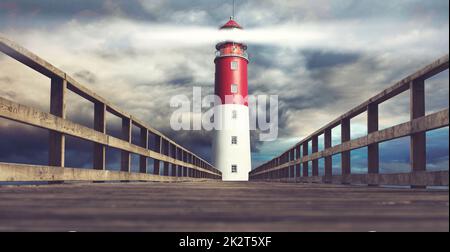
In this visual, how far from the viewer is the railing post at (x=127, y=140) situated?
5.88m

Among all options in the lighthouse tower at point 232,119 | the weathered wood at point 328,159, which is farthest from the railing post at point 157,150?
the lighthouse tower at point 232,119

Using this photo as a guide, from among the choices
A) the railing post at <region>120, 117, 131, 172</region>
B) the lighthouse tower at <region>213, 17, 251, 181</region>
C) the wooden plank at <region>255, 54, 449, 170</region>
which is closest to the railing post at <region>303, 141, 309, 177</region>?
the wooden plank at <region>255, 54, 449, 170</region>

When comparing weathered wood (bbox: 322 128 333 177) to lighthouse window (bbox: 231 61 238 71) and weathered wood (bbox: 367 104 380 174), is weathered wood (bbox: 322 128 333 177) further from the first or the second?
lighthouse window (bbox: 231 61 238 71)

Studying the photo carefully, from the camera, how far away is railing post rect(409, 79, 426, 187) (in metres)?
3.52

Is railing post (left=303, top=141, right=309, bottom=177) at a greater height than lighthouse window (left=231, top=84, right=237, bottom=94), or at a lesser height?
lesser

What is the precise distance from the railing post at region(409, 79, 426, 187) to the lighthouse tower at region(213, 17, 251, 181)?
23.7 meters

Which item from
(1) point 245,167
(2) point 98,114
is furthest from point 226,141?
(2) point 98,114

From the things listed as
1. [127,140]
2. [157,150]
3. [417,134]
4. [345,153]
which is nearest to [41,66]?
[127,140]

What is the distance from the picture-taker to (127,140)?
19.5 ft

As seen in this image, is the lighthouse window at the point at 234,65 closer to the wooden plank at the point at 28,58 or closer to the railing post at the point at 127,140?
the railing post at the point at 127,140

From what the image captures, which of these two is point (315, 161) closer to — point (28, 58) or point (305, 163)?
point (305, 163)

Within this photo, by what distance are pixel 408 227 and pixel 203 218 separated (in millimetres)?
542

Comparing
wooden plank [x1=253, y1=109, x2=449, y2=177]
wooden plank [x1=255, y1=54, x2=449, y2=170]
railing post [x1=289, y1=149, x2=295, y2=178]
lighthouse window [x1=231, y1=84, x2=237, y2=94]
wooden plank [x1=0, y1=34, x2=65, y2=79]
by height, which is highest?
lighthouse window [x1=231, y1=84, x2=237, y2=94]
